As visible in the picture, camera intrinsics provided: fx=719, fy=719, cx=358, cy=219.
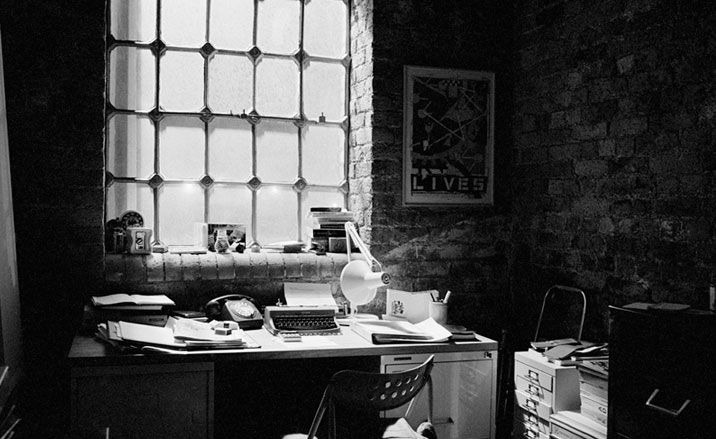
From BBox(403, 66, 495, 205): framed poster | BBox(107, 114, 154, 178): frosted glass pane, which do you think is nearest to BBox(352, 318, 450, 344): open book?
BBox(403, 66, 495, 205): framed poster

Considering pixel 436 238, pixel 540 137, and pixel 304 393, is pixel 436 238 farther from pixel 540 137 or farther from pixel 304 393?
pixel 304 393

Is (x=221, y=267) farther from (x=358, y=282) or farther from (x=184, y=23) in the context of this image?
(x=184, y=23)

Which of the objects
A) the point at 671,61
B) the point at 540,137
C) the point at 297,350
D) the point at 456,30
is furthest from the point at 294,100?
the point at 671,61

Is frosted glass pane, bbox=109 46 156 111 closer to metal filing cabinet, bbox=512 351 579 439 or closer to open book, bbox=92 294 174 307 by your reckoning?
open book, bbox=92 294 174 307

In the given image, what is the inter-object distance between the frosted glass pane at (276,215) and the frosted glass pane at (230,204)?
0.07 m

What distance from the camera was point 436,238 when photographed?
4379 mm

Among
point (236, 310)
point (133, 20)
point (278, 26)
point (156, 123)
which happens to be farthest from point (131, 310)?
point (278, 26)

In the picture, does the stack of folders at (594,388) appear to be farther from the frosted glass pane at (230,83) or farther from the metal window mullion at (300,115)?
the frosted glass pane at (230,83)

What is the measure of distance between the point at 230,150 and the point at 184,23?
31.0 inches

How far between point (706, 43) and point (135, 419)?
2.96 metres

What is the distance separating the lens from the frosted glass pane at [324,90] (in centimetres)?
447

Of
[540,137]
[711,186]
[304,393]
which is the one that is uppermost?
[540,137]

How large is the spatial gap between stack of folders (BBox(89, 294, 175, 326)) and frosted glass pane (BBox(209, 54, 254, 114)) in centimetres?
130

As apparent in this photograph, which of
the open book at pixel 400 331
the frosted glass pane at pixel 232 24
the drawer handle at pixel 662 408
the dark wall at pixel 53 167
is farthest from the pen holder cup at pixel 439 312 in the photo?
the frosted glass pane at pixel 232 24
